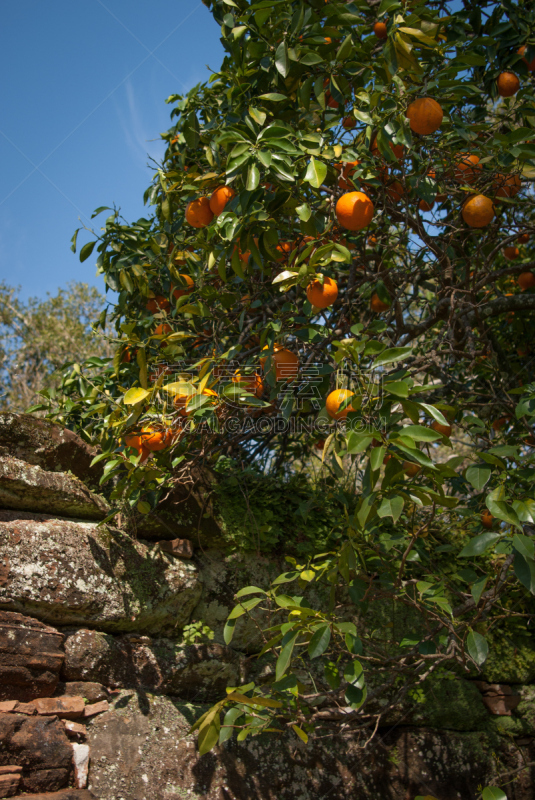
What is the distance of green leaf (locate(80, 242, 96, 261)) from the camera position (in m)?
2.51

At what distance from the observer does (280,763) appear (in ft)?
7.39

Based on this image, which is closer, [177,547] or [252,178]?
[252,178]

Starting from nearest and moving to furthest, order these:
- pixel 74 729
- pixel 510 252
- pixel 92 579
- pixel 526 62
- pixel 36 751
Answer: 1. pixel 36 751
2. pixel 74 729
3. pixel 92 579
4. pixel 526 62
5. pixel 510 252

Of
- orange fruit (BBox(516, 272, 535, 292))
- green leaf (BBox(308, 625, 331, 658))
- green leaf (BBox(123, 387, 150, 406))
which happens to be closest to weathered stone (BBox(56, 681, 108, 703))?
green leaf (BBox(308, 625, 331, 658))

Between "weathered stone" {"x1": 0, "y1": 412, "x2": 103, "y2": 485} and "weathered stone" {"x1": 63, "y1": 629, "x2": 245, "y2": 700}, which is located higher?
"weathered stone" {"x1": 0, "y1": 412, "x2": 103, "y2": 485}

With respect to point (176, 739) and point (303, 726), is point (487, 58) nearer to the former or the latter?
point (303, 726)

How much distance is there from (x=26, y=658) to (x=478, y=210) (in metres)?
2.29

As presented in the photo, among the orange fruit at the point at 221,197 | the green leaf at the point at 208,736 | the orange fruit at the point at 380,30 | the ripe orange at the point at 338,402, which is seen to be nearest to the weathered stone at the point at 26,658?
the green leaf at the point at 208,736

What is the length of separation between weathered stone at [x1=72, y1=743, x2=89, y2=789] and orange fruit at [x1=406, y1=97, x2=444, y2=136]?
7.81 ft

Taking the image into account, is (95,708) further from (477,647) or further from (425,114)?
(425,114)

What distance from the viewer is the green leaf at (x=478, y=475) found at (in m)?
1.62

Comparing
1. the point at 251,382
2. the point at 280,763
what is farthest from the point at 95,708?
the point at 251,382

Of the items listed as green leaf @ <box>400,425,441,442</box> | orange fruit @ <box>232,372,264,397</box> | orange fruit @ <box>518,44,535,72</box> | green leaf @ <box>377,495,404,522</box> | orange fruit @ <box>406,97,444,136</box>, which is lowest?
green leaf @ <box>377,495,404,522</box>

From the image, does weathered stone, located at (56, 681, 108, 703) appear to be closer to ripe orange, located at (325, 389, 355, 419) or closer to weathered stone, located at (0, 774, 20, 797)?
weathered stone, located at (0, 774, 20, 797)
